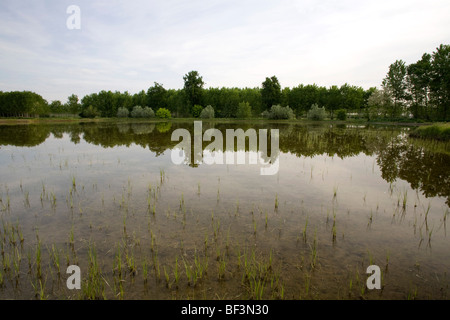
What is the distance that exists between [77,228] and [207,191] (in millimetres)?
5148

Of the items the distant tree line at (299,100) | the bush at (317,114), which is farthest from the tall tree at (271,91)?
the bush at (317,114)

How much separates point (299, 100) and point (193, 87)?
45.8 metres

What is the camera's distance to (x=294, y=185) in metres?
11.9

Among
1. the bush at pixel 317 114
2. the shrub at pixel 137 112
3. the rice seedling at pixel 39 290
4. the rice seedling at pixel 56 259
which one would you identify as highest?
the shrub at pixel 137 112

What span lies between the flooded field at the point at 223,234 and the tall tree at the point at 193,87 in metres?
94.7

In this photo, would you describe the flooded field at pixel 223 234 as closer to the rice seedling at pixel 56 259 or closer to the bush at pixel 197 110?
the rice seedling at pixel 56 259

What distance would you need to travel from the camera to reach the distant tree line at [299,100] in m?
69.5

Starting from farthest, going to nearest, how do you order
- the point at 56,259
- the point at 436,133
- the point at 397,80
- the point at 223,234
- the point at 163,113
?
the point at 163,113
the point at 397,80
the point at 436,133
the point at 223,234
the point at 56,259

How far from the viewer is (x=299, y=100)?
340 ft

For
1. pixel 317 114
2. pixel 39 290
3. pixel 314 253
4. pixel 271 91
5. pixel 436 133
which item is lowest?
pixel 39 290

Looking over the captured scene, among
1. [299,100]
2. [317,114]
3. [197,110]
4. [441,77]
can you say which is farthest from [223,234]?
[299,100]

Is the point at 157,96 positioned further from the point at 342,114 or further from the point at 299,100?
the point at 342,114

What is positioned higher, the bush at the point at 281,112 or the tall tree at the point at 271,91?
the tall tree at the point at 271,91
